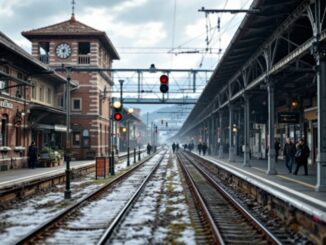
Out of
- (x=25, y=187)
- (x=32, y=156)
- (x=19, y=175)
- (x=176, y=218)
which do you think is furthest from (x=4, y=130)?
(x=176, y=218)

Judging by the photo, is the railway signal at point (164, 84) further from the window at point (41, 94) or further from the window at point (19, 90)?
the window at point (41, 94)

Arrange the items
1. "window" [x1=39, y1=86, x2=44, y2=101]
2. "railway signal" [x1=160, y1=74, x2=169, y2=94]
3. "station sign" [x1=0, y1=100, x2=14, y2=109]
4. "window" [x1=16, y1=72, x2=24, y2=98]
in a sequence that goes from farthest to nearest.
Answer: "window" [x1=39, y1=86, x2=44, y2=101]
"window" [x1=16, y1=72, x2=24, y2=98]
"station sign" [x1=0, y1=100, x2=14, y2=109]
"railway signal" [x1=160, y1=74, x2=169, y2=94]

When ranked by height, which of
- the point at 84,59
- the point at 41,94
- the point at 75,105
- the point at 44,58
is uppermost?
the point at 44,58

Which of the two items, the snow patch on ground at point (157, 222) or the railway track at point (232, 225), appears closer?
the railway track at point (232, 225)

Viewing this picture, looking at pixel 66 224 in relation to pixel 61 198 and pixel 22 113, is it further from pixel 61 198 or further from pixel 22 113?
pixel 22 113

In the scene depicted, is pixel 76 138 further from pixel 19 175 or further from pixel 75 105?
pixel 19 175

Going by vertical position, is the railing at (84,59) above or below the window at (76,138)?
above

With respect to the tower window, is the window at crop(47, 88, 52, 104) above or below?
below

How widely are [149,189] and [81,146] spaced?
1006 inches

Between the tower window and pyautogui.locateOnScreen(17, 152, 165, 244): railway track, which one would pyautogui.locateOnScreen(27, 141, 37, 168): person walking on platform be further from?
the tower window

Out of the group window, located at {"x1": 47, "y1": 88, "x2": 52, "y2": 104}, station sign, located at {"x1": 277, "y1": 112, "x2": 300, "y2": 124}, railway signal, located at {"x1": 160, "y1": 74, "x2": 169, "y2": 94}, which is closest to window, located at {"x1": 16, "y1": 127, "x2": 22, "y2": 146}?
window, located at {"x1": 47, "y1": 88, "x2": 52, "y2": 104}

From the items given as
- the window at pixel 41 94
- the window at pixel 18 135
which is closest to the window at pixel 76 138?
the window at pixel 41 94

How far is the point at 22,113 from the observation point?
28188mm

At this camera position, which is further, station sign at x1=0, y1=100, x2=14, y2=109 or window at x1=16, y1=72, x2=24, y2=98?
window at x1=16, y1=72, x2=24, y2=98
